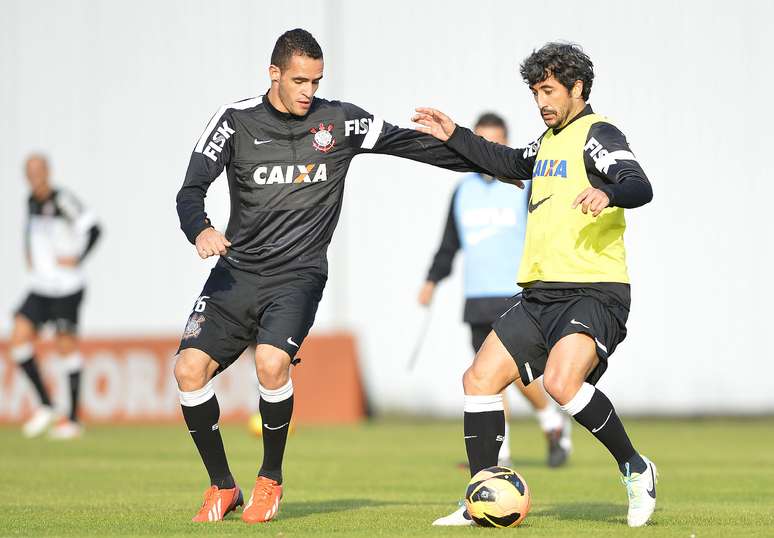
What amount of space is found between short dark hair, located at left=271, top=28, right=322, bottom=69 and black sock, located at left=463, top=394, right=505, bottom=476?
2.00 meters

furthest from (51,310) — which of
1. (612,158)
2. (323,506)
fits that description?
(612,158)

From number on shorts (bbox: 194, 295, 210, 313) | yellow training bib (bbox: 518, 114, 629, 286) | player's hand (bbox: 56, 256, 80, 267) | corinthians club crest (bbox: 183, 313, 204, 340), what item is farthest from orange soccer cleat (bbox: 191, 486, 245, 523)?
player's hand (bbox: 56, 256, 80, 267)

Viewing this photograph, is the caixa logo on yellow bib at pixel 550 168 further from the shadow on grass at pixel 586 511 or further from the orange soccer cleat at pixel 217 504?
the orange soccer cleat at pixel 217 504

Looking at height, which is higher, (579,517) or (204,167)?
(204,167)

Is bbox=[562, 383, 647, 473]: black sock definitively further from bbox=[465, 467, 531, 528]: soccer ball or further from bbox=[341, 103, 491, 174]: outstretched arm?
bbox=[341, 103, 491, 174]: outstretched arm

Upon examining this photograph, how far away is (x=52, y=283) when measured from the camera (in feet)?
51.6

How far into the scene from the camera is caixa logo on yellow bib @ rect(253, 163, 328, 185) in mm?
7480

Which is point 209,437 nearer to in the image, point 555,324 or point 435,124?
point 555,324

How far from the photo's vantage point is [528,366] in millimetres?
7043

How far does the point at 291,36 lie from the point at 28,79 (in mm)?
13821

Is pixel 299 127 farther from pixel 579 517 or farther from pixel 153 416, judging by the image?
pixel 153 416

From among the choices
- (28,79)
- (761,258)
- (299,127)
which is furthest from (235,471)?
(28,79)

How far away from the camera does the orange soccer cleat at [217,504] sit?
730 centimetres

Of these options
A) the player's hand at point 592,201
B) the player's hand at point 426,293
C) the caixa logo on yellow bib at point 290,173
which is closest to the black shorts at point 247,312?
the caixa logo on yellow bib at point 290,173
